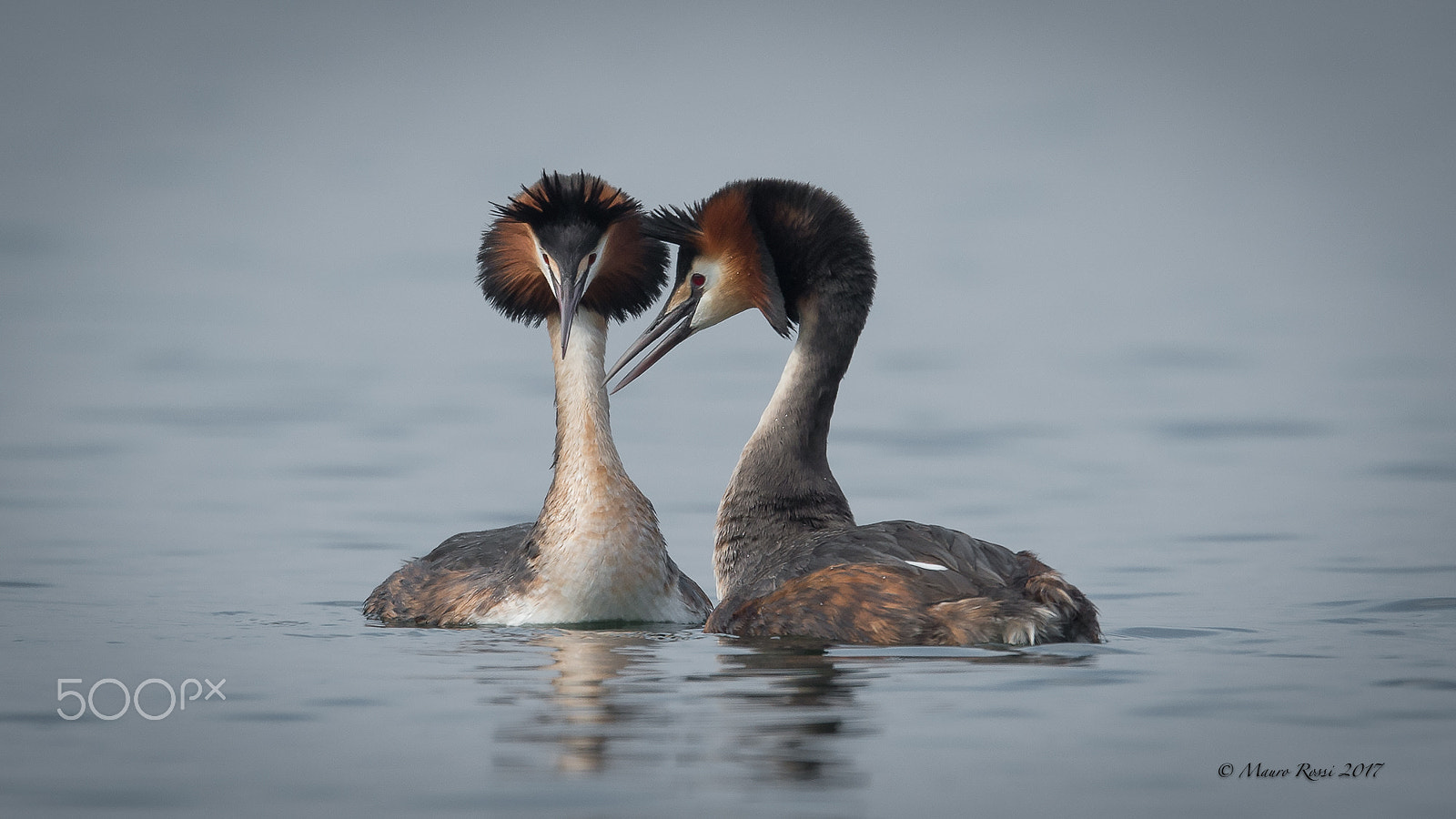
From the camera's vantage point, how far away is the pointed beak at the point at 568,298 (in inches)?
356

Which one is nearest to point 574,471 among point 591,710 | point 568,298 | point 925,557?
point 568,298

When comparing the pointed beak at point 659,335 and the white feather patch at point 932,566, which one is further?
the pointed beak at point 659,335

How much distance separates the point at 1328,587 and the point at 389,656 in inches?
215

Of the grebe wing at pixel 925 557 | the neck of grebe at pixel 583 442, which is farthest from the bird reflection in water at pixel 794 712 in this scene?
the neck of grebe at pixel 583 442

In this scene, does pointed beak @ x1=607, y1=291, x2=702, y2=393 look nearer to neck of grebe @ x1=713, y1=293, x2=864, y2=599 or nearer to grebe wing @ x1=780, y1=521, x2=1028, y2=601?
neck of grebe @ x1=713, y1=293, x2=864, y2=599

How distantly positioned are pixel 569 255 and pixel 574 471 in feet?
3.47

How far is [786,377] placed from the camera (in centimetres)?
966

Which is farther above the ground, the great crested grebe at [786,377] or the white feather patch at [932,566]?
the great crested grebe at [786,377]

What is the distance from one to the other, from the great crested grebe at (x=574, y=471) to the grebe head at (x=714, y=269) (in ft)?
0.47

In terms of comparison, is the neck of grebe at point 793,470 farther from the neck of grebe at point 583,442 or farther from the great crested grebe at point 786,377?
the neck of grebe at point 583,442

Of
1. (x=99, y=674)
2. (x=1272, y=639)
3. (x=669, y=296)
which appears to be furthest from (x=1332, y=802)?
(x=669, y=296)

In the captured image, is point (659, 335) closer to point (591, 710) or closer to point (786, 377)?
point (786, 377)

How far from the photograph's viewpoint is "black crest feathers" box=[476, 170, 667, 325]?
925cm

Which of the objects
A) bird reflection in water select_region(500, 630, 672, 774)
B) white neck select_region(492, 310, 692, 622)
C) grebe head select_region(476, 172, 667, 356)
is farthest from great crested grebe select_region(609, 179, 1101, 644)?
bird reflection in water select_region(500, 630, 672, 774)
